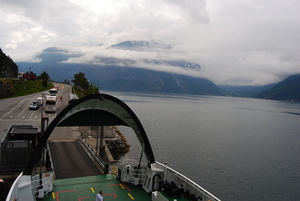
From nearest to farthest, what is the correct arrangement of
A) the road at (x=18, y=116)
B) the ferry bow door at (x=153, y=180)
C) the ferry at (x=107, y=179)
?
the ferry at (x=107, y=179), the ferry bow door at (x=153, y=180), the road at (x=18, y=116)

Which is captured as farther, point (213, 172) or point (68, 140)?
point (213, 172)

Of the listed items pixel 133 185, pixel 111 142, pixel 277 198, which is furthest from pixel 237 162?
pixel 133 185

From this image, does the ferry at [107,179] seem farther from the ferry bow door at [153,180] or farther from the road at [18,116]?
the road at [18,116]

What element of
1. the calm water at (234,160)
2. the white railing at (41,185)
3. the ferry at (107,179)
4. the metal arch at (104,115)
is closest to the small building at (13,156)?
the ferry at (107,179)

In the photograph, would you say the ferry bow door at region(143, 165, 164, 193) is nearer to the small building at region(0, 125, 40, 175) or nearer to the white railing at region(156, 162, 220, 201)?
the white railing at region(156, 162, 220, 201)

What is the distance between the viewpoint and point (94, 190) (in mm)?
14156

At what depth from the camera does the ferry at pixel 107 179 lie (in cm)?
1183

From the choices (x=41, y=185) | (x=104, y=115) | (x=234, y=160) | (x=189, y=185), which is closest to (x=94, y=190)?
(x=41, y=185)

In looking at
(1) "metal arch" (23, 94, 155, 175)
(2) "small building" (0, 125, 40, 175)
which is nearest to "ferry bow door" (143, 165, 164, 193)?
(1) "metal arch" (23, 94, 155, 175)

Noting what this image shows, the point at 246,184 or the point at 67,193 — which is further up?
the point at 67,193

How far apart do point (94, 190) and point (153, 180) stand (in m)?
3.62

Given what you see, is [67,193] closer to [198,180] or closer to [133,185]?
[133,185]

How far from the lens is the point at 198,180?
32.2 m

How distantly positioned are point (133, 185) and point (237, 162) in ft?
103
